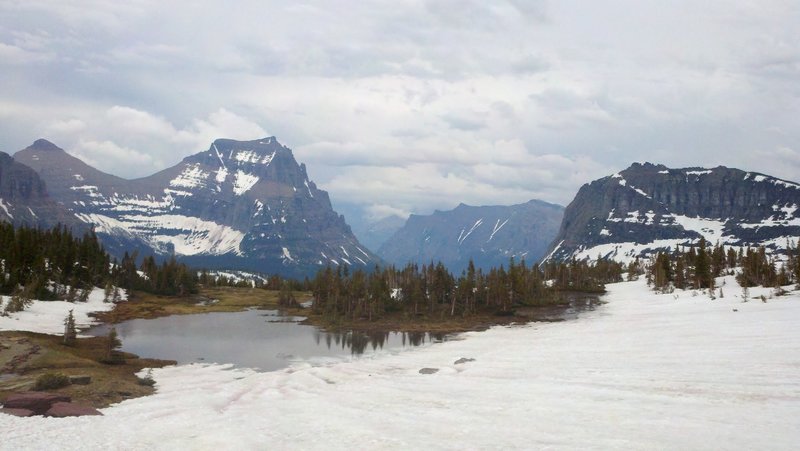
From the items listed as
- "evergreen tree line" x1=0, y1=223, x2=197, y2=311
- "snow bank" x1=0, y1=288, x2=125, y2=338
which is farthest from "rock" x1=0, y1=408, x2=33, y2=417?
"evergreen tree line" x1=0, y1=223, x2=197, y2=311

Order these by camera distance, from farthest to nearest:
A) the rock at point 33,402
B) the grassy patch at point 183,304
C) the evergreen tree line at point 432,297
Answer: the evergreen tree line at point 432,297, the grassy patch at point 183,304, the rock at point 33,402

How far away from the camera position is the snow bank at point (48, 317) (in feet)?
233

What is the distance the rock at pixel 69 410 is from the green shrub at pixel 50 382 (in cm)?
658

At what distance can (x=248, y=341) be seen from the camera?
78.3 metres

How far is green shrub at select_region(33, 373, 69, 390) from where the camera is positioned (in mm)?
35875

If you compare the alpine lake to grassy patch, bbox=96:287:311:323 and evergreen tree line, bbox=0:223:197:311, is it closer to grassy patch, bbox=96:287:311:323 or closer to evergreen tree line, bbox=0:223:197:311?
grassy patch, bbox=96:287:311:323

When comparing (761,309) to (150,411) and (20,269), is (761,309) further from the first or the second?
(20,269)

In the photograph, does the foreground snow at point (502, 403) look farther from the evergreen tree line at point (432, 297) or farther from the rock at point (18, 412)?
the evergreen tree line at point (432, 297)

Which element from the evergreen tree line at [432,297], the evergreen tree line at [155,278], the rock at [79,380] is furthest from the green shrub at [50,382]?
the evergreen tree line at [155,278]

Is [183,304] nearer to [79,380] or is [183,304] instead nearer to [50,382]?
[79,380]

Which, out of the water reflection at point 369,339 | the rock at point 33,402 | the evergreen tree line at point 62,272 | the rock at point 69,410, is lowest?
the water reflection at point 369,339

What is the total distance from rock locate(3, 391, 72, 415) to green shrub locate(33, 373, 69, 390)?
456 centimetres

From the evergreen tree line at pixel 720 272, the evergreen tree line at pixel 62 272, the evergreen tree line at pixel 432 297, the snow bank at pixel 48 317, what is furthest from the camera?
the evergreen tree line at pixel 432 297

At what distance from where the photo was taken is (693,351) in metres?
42.7
